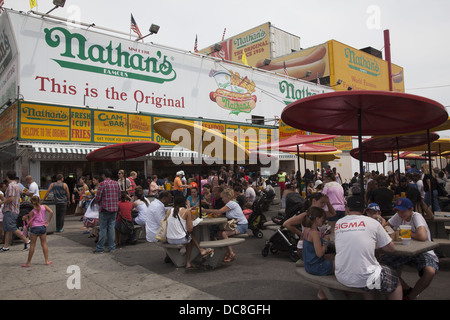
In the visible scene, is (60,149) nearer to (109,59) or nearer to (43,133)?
(43,133)

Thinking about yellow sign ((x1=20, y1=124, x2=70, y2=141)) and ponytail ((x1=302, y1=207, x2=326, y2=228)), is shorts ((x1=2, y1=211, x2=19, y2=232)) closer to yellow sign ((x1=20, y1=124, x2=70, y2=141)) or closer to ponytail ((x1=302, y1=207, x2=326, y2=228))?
yellow sign ((x1=20, y1=124, x2=70, y2=141))

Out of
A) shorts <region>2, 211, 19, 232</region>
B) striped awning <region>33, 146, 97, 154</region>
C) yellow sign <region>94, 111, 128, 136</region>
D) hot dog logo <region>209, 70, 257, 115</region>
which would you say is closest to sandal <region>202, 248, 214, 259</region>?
shorts <region>2, 211, 19, 232</region>

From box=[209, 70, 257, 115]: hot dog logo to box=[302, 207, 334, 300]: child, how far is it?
16.2 metres

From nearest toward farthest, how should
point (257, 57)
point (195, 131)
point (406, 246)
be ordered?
point (406, 246), point (195, 131), point (257, 57)

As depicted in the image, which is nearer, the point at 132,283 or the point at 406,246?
the point at 406,246

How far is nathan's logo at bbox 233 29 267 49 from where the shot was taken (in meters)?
43.5

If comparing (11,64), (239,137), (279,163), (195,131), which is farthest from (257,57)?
(195,131)

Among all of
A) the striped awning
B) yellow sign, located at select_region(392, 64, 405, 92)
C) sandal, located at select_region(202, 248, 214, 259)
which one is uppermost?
yellow sign, located at select_region(392, 64, 405, 92)

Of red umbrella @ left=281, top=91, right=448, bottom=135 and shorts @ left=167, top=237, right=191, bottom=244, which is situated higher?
red umbrella @ left=281, top=91, right=448, bottom=135

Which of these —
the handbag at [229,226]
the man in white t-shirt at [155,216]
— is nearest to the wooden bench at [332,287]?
the handbag at [229,226]

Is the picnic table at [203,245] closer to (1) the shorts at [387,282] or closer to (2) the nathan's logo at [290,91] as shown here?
(1) the shorts at [387,282]

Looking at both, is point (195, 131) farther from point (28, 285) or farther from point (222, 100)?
point (222, 100)
